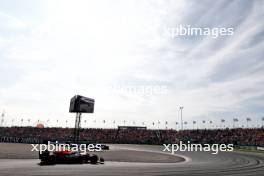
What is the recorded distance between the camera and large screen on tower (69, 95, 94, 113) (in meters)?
37.2

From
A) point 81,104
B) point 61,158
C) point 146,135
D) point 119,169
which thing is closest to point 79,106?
point 81,104

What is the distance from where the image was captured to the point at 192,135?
2859 inches

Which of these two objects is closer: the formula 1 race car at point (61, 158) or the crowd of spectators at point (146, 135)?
the formula 1 race car at point (61, 158)

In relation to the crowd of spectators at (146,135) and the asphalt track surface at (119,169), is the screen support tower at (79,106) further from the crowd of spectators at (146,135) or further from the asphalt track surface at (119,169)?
the crowd of spectators at (146,135)

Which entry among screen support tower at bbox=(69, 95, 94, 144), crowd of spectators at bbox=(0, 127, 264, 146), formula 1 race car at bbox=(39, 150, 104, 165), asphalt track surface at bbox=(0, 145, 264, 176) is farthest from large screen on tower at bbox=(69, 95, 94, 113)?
crowd of spectators at bbox=(0, 127, 264, 146)

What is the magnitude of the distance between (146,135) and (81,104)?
44.4 m

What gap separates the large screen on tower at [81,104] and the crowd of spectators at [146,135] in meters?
23.9

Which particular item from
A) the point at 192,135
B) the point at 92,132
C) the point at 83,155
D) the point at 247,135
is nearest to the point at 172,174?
the point at 83,155

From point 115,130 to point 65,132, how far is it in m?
15.0

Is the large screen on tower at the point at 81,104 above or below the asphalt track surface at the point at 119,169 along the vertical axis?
above

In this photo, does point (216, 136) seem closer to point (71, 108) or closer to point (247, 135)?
point (247, 135)

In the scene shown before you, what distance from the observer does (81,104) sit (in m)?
37.5

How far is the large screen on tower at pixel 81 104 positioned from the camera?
122ft

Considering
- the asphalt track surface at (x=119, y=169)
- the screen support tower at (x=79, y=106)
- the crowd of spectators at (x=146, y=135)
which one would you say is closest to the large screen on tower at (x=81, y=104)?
the screen support tower at (x=79, y=106)
